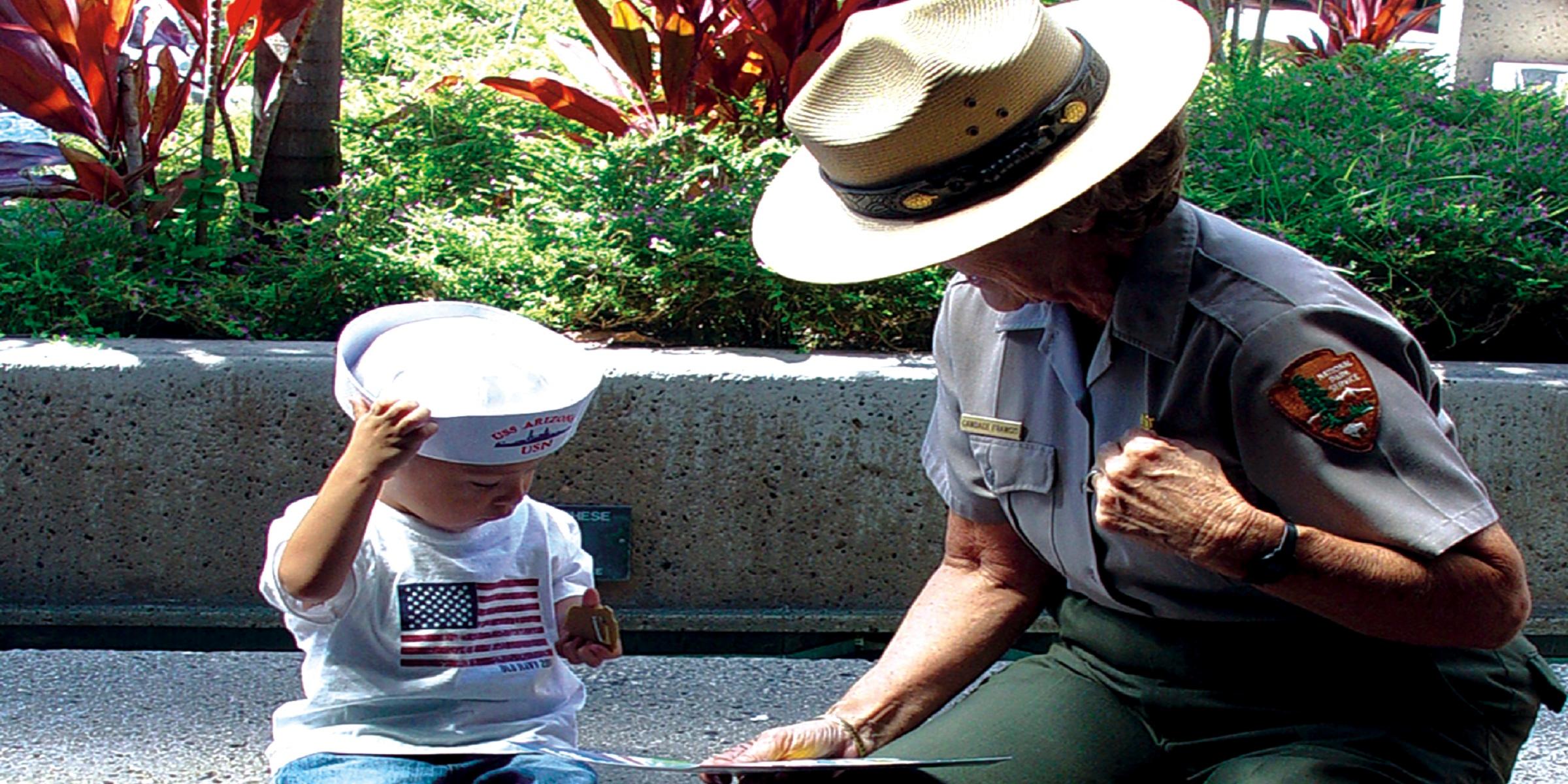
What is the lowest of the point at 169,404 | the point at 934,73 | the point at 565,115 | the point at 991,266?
the point at 169,404

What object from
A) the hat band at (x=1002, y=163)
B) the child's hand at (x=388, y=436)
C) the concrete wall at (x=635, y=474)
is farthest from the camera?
the concrete wall at (x=635, y=474)

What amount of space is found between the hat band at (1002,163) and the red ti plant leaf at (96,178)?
296 centimetres

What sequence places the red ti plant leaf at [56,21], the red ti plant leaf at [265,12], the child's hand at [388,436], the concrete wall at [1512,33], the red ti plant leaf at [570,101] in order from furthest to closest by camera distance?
the concrete wall at [1512,33] → the red ti plant leaf at [570,101] → the red ti plant leaf at [265,12] → the red ti plant leaf at [56,21] → the child's hand at [388,436]

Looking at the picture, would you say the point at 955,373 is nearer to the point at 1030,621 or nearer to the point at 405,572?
the point at 1030,621

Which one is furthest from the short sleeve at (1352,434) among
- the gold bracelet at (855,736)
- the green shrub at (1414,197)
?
the green shrub at (1414,197)

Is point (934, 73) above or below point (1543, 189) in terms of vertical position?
above

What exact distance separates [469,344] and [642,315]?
5.31ft

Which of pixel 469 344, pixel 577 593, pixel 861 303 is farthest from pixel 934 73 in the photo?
pixel 861 303

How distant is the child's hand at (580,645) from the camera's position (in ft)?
7.64

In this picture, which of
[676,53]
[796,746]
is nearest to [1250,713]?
[796,746]

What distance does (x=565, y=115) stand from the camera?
15.4 feet

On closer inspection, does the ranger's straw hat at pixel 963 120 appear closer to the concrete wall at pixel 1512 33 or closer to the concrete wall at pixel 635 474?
the concrete wall at pixel 635 474

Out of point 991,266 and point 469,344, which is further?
point 469,344

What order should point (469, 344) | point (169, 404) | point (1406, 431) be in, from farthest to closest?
1. point (169, 404)
2. point (469, 344)
3. point (1406, 431)
